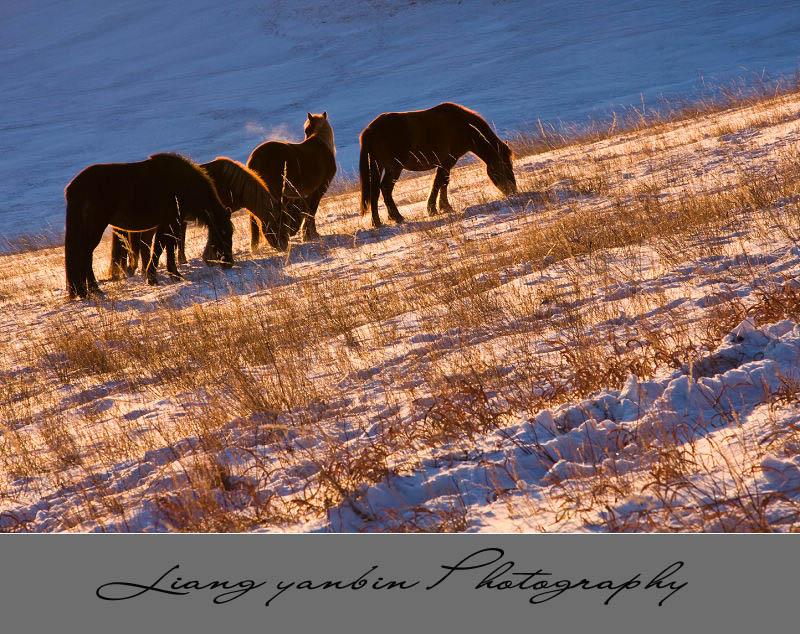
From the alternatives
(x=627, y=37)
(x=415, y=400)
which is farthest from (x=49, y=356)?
(x=627, y=37)

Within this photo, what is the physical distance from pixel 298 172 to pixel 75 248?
3.39 meters

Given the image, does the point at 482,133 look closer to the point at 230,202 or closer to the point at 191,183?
the point at 230,202

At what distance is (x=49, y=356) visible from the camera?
6105mm

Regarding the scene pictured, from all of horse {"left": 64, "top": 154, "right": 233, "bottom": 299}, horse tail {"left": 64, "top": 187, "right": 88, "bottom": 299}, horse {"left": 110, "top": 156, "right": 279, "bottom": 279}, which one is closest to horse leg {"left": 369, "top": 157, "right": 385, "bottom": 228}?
horse {"left": 110, "top": 156, "right": 279, "bottom": 279}

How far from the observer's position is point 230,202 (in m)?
9.61

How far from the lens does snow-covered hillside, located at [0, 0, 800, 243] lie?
36.2 meters

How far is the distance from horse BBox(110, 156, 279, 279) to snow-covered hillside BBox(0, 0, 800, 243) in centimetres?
1719

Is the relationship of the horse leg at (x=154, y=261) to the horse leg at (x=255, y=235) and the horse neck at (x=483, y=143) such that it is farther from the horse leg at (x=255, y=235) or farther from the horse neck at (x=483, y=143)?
the horse neck at (x=483, y=143)

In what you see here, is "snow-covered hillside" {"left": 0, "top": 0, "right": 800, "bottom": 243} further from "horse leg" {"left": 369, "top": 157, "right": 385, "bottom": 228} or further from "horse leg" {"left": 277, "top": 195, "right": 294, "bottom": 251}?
Result: "horse leg" {"left": 369, "top": 157, "right": 385, "bottom": 228}

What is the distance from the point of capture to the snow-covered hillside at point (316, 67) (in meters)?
36.2

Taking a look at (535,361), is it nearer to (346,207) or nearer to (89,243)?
(89,243)

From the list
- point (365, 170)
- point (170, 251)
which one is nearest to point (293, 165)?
point (365, 170)

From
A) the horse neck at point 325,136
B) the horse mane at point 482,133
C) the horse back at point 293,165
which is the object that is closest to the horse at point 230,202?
the horse back at point 293,165

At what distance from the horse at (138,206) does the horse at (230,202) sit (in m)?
0.49
